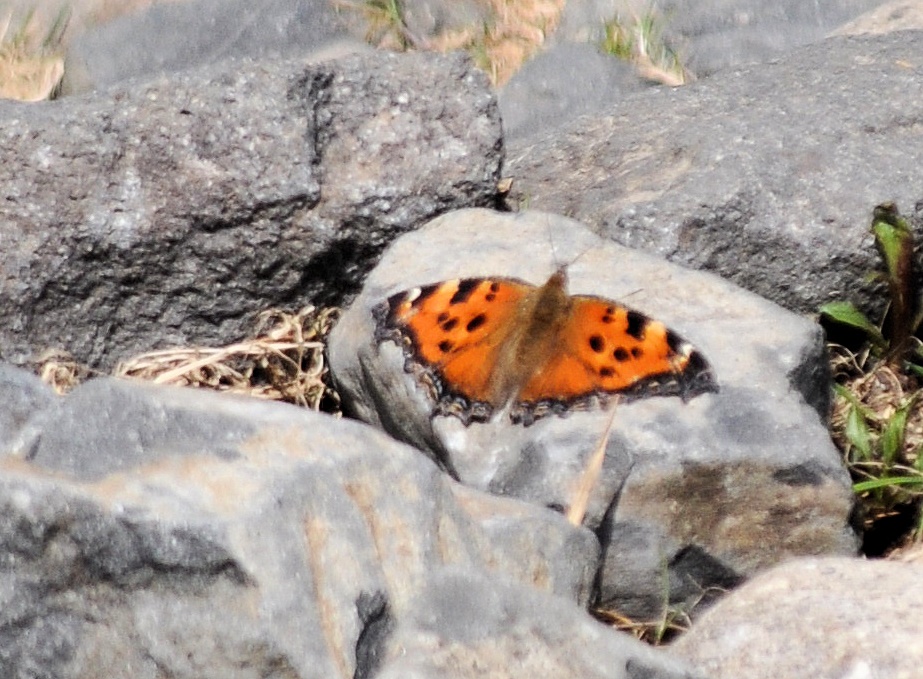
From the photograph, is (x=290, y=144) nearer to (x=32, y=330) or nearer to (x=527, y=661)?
(x=32, y=330)

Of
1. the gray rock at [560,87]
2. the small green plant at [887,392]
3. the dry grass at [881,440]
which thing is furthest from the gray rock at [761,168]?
the gray rock at [560,87]

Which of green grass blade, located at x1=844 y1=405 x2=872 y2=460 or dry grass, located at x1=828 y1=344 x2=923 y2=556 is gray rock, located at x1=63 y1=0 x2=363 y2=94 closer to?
dry grass, located at x1=828 y1=344 x2=923 y2=556

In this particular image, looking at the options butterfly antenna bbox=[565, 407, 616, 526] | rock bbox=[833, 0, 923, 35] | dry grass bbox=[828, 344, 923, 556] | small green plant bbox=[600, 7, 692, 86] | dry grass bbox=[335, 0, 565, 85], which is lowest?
dry grass bbox=[828, 344, 923, 556]

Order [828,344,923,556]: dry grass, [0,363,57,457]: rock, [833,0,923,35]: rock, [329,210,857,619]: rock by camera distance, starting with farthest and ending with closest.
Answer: [833,0,923,35]: rock → [828,344,923,556]: dry grass → [329,210,857,619]: rock → [0,363,57,457]: rock

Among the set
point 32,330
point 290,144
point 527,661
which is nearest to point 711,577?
point 527,661

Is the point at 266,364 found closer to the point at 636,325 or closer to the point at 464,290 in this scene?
Answer: the point at 464,290

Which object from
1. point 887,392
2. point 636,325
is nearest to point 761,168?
point 887,392

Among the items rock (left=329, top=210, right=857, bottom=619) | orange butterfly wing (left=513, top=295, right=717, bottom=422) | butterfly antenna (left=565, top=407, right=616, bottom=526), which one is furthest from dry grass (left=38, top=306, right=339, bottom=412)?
butterfly antenna (left=565, top=407, right=616, bottom=526)

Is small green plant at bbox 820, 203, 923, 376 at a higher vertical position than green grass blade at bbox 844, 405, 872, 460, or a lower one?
higher
